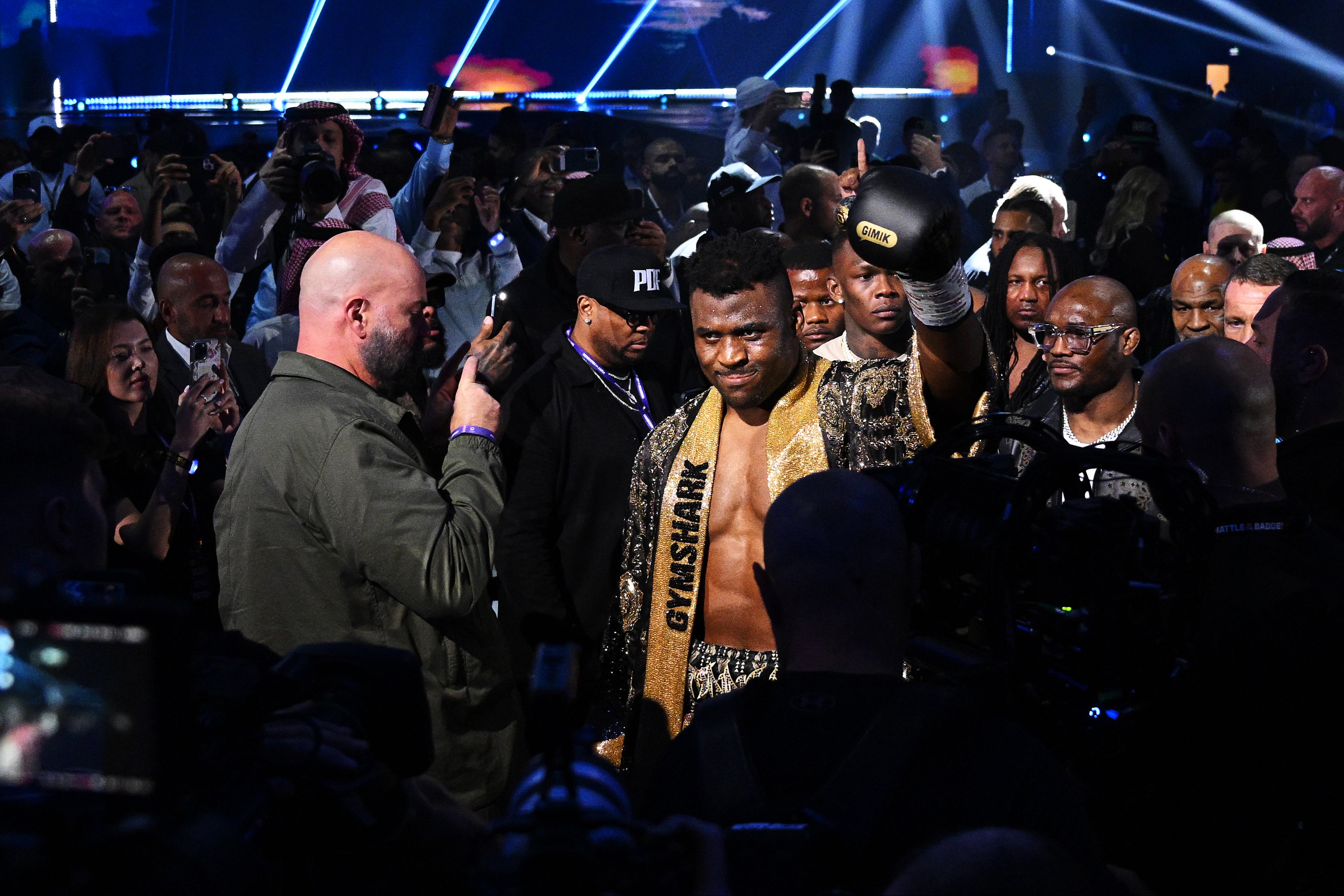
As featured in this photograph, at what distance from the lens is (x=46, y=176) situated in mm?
8211

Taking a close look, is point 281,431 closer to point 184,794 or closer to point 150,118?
point 184,794

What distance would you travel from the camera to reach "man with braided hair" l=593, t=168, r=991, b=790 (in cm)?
280

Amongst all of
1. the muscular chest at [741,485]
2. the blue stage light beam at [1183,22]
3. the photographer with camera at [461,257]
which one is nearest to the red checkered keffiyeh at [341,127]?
the photographer with camera at [461,257]

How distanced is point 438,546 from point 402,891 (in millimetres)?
1251

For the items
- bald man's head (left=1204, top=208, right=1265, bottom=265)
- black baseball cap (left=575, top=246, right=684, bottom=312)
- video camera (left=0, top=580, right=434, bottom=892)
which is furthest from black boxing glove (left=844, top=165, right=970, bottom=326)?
bald man's head (left=1204, top=208, right=1265, bottom=265)

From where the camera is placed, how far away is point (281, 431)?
2.61 m

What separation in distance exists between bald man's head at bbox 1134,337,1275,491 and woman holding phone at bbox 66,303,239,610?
8.89 ft

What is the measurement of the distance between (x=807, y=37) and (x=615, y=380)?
30.9 ft

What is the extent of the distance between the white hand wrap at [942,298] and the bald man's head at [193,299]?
9.89ft

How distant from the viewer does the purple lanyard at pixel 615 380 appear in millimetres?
3697

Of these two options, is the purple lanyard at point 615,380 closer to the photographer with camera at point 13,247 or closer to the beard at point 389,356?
the beard at point 389,356

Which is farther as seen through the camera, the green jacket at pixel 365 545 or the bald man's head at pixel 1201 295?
the bald man's head at pixel 1201 295

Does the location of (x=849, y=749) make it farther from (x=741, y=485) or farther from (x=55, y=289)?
(x=55, y=289)

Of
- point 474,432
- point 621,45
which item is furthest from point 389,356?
point 621,45
